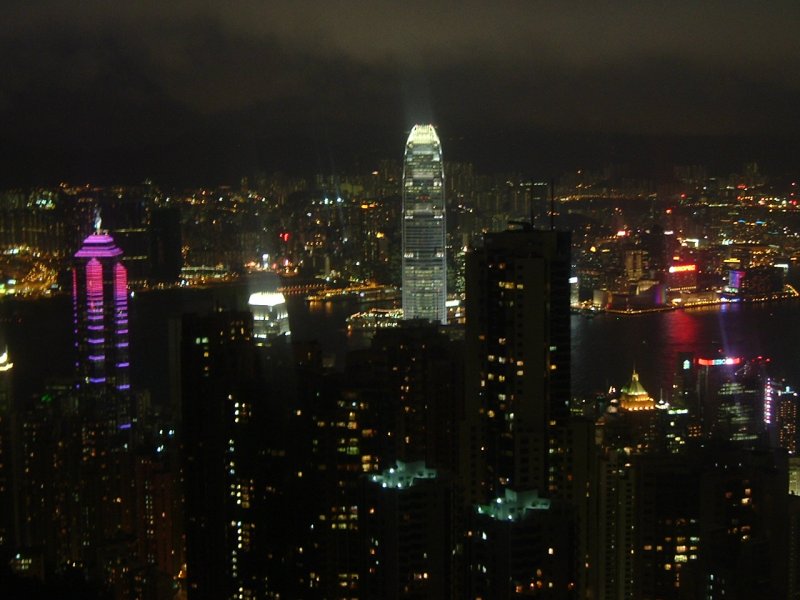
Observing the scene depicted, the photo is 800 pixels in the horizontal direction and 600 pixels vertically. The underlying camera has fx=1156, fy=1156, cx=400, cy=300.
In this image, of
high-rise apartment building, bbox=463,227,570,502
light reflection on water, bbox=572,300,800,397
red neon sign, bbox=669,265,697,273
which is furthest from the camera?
red neon sign, bbox=669,265,697,273

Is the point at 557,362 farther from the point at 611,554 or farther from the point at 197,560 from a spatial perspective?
the point at 197,560

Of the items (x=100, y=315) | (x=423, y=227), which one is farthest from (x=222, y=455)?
(x=423, y=227)

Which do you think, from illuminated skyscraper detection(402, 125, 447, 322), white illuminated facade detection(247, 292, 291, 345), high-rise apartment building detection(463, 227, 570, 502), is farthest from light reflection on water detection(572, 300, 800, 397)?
white illuminated facade detection(247, 292, 291, 345)

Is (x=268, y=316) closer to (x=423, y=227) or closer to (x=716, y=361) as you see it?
(x=423, y=227)

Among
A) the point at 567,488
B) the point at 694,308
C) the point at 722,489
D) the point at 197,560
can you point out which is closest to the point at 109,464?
the point at 197,560

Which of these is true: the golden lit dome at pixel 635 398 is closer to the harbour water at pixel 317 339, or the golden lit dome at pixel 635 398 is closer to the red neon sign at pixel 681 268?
the harbour water at pixel 317 339

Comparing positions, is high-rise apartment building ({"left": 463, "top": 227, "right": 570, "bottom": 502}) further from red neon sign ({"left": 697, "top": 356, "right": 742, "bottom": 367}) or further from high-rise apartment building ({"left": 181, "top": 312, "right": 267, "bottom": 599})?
red neon sign ({"left": 697, "top": 356, "right": 742, "bottom": 367})
